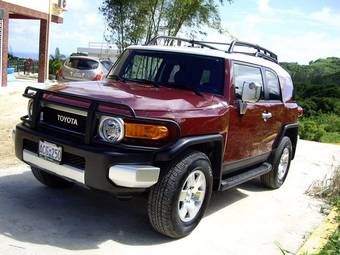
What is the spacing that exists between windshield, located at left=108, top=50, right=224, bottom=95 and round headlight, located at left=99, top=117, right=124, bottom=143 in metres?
1.39

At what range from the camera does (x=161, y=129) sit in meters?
4.27

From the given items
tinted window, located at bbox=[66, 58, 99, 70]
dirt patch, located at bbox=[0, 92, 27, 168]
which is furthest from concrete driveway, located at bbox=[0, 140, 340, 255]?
tinted window, located at bbox=[66, 58, 99, 70]

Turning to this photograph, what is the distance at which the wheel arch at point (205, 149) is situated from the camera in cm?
424

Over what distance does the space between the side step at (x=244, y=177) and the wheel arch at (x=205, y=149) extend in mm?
163

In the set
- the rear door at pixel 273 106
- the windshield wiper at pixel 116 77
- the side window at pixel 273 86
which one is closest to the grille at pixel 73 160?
the windshield wiper at pixel 116 77

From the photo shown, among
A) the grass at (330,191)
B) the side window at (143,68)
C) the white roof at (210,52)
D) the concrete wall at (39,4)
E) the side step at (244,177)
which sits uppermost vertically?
the concrete wall at (39,4)

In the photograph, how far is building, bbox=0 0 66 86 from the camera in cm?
1695

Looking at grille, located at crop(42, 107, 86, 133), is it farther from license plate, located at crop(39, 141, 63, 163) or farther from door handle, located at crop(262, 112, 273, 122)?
door handle, located at crop(262, 112, 273, 122)

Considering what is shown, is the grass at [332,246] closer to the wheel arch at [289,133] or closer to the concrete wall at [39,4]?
the wheel arch at [289,133]

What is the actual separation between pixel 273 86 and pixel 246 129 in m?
1.34

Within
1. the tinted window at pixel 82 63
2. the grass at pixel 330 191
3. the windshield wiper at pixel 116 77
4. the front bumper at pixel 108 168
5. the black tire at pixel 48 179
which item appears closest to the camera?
the front bumper at pixel 108 168

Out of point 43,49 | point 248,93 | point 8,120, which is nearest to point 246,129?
point 248,93

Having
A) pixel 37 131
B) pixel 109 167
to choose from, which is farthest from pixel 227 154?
pixel 37 131

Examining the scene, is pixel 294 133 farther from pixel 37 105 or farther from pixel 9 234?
pixel 9 234
